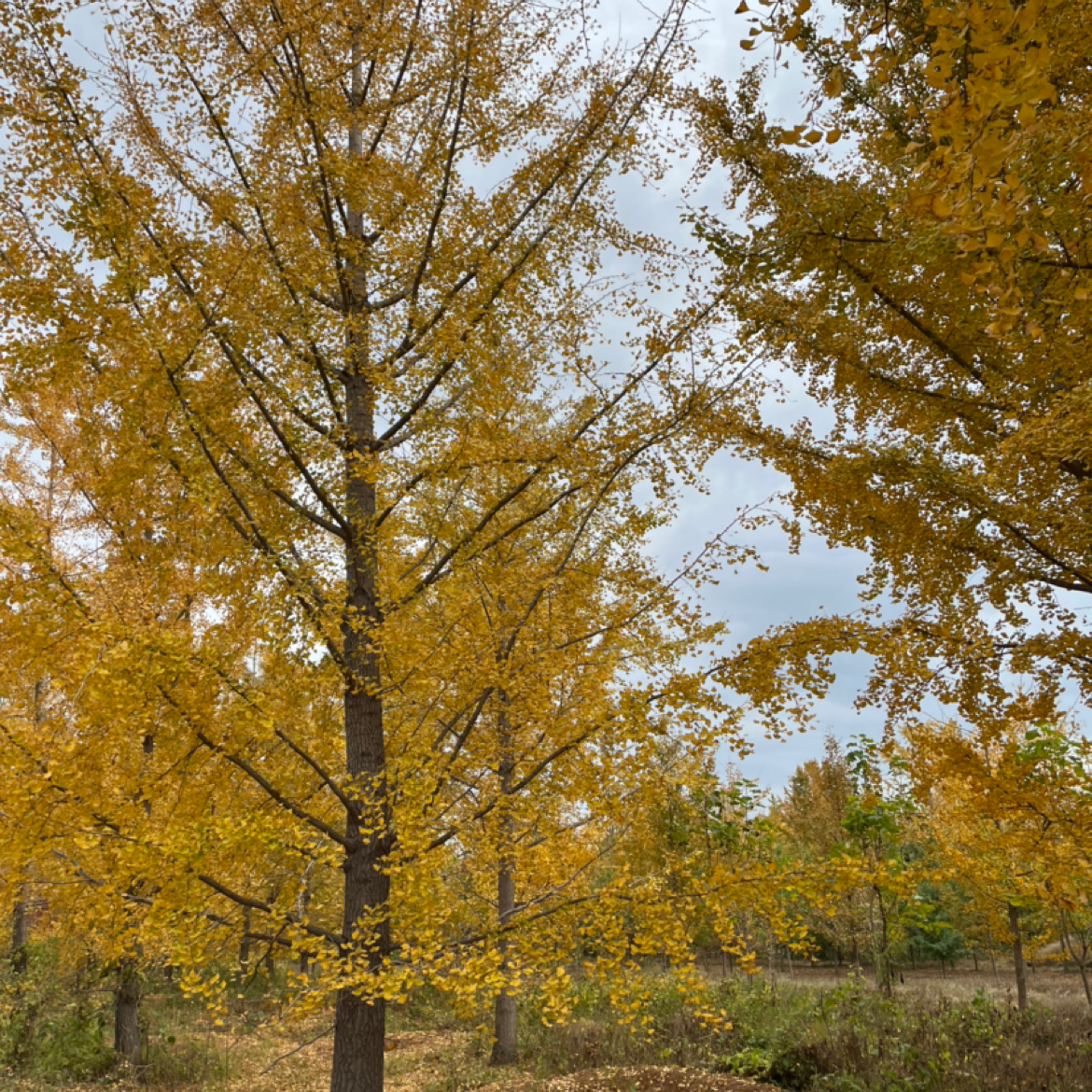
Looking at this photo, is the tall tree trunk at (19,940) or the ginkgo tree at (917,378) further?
the tall tree trunk at (19,940)

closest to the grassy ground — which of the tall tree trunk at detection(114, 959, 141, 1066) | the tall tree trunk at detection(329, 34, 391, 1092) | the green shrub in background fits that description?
the green shrub in background

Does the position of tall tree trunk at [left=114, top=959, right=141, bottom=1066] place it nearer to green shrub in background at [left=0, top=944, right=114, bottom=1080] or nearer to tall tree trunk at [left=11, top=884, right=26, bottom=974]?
green shrub in background at [left=0, top=944, right=114, bottom=1080]

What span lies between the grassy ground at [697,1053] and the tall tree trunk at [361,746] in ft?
2.24

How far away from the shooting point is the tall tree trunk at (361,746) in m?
3.98

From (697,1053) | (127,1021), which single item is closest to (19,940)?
(127,1021)

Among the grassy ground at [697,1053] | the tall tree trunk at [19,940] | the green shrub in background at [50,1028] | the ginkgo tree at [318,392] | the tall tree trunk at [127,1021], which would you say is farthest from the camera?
the tall tree trunk at [19,940]

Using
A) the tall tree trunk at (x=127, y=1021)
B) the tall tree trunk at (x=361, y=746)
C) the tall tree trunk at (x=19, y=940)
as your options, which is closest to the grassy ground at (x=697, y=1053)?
the tall tree trunk at (x=127, y=1021)

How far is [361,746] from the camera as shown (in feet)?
14.9

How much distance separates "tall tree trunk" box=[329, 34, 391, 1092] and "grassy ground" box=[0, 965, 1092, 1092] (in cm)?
68

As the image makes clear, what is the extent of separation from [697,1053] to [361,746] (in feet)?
21.8

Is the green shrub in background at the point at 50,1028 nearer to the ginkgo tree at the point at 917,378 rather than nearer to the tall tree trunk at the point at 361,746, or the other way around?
the tall tree trunk at the point at 361,746

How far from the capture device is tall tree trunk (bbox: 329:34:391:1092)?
13.1 ft

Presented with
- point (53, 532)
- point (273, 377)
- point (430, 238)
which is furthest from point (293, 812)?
point (53, 532)

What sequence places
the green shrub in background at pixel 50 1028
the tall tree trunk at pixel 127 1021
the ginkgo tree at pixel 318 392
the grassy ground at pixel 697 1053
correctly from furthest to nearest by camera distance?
the green shrub in background at pixel 50 1028 → the tall tree trunk at pixel 127 1021 → the grassy ground at pixel 697 1053 → the ginkgo tree at pixel 318 392
